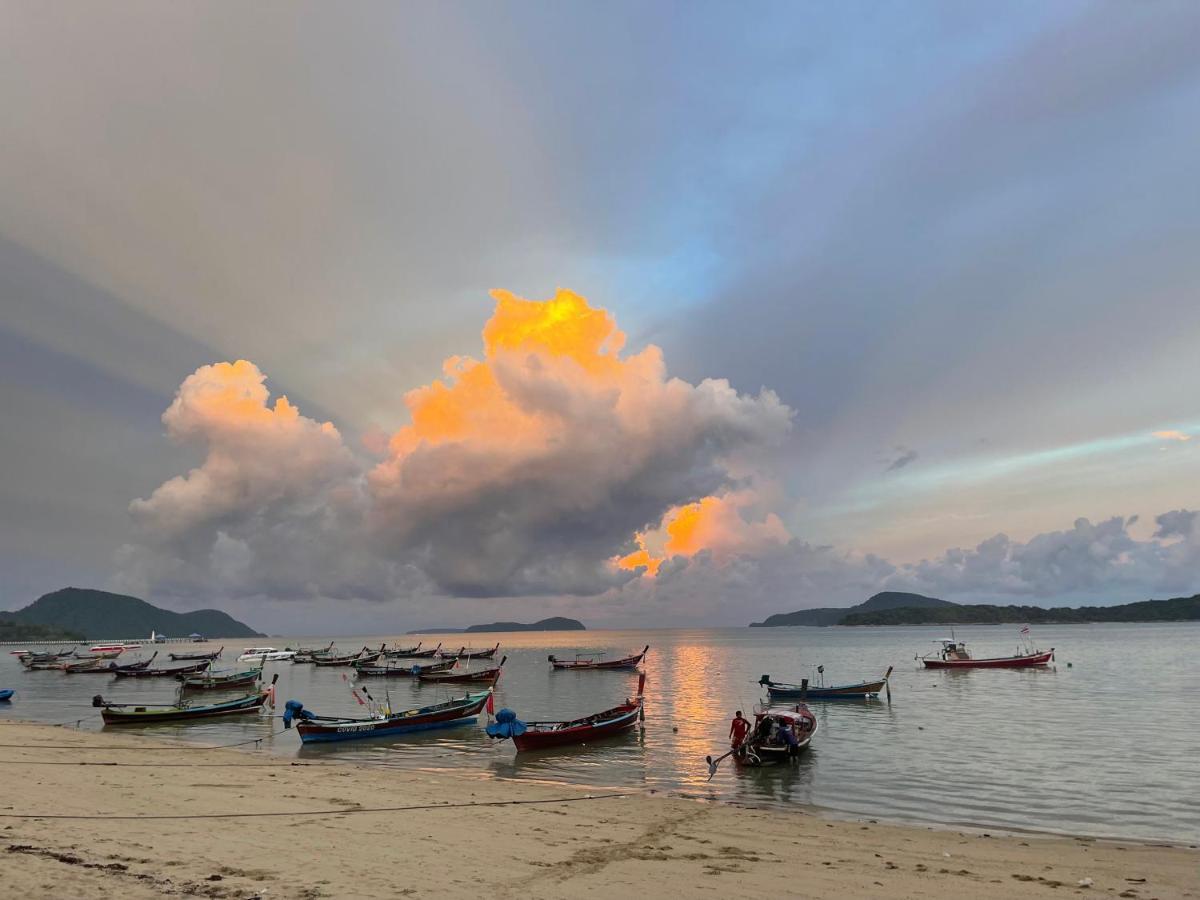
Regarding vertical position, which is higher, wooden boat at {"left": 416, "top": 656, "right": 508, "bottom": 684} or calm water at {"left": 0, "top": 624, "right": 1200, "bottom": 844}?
wooden boat at {"left": 416, "top": 656, "right": 508, "bottom": 684}

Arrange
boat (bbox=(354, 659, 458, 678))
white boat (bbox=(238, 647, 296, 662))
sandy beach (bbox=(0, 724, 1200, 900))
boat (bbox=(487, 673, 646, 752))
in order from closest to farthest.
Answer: sandy beach (bbox=(0, 724, 1200, 900)) → boat (bbox=(487, 673, 646, 752)) → boat (bbox=(354, 659, 458, 678)) → white boat (bbox=(238, 647, 296, 662))

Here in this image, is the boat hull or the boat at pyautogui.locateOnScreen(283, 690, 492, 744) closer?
the boat at pyautogui.locateOnScreen(283, 690, 492, 744)

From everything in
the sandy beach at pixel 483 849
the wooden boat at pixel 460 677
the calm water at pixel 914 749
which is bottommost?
the calm water at pixel 914 749

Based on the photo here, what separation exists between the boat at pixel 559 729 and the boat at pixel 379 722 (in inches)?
257

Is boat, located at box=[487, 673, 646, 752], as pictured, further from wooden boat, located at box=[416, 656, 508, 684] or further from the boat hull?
the boat hull

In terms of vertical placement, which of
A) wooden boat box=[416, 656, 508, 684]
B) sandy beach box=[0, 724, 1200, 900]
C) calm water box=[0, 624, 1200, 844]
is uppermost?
sandy beach box=[0, 724, 1200, 900]

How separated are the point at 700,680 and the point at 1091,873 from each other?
2487 inches

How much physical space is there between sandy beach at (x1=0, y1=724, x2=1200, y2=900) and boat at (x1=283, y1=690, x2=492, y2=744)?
39.2 ft

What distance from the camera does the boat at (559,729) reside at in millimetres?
29728

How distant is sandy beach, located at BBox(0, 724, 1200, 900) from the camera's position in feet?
37.5

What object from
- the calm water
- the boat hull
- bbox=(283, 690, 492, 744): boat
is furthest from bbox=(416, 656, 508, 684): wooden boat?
the boat hull

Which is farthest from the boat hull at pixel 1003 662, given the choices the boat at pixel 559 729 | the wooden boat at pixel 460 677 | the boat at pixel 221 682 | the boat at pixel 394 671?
the boat at pixel 221 682

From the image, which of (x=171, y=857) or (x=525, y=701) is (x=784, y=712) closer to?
(x=171, y=857)

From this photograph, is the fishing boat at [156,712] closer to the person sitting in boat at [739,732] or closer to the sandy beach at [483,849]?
the sandy beach at [483,849]
